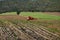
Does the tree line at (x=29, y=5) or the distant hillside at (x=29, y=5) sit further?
the distant hillside at (x=29, y=5)

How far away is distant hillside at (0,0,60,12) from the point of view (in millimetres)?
41312

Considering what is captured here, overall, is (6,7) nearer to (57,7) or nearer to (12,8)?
(12,8)

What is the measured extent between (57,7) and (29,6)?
549 cm

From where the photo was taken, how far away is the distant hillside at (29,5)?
41.3 meters

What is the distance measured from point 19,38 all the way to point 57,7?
2693 centimetres

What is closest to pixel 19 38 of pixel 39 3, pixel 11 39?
pixel 11 39

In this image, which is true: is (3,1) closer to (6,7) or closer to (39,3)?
(6,7)

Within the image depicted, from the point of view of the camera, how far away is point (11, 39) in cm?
1495

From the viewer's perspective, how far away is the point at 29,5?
44594 millimetres

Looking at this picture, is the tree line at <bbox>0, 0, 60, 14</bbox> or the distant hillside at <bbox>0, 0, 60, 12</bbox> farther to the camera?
the distant hillside at <bbox>0, 0, 60, 12</bbox>

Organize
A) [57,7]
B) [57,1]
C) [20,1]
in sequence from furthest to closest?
[20,1]
[57,1]
[57,7]

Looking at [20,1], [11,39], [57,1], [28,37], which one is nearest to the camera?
[11,39]

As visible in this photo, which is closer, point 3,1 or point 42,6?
point 42,6

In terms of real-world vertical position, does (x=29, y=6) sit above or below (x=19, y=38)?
below
